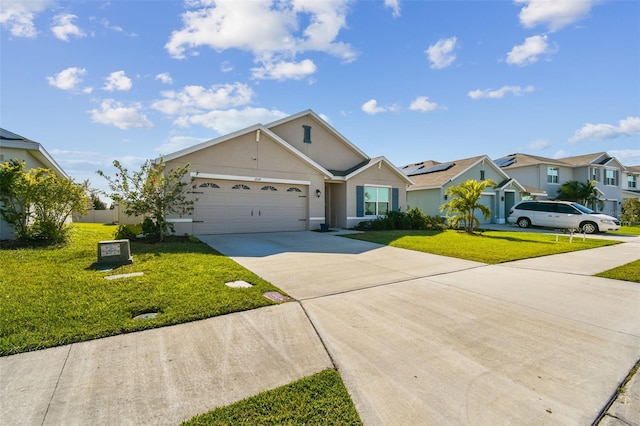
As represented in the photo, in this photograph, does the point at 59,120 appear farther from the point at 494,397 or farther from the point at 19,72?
the point at 494,397

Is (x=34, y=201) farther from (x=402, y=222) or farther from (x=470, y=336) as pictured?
(x=402, y=222)

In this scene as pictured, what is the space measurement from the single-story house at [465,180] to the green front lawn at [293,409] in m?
19.6

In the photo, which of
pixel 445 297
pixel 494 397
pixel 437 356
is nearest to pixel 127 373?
pixel 437 356

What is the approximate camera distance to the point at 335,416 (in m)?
2.20

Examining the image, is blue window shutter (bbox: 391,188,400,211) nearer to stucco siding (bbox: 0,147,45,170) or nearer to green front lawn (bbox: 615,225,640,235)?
green front lawn (bbox: 615,225,640,235)

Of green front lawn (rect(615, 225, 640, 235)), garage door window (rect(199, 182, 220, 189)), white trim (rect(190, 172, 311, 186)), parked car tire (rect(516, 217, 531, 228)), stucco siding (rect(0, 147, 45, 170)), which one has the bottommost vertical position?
green front lawn (rect(615, 225, 640, 235))

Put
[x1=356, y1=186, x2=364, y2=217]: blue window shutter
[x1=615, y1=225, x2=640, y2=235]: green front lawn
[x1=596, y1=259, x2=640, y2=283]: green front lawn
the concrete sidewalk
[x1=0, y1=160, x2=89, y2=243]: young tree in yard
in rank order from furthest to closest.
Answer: [x1=615, y1=225, x2=640, y2=235]: green front lawn
[x1=356, y1=186, x2=364, y2=217]: blue window shutter
[x1=0, y1=160, x2=89, y2=243]: young tree in yard
[x1=596, y1=259, x2=640, y2=283]: green front lawn
the concrete sidewalk

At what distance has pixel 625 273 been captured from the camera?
267 inches

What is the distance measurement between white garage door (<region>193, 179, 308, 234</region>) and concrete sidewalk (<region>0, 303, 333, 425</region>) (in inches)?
370

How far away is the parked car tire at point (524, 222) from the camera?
63.0ft

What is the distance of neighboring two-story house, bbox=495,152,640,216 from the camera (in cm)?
2802

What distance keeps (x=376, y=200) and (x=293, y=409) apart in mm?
15892

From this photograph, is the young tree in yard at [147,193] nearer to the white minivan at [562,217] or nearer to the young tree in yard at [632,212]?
the white minivan at [562,217]

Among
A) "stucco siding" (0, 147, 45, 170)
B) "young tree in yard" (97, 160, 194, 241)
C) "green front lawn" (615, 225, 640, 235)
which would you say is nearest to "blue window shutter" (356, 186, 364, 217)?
"young tree in yard" (97, 160, 194, 241)
